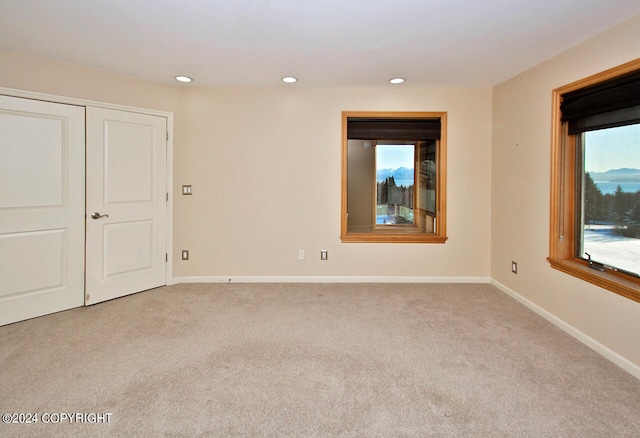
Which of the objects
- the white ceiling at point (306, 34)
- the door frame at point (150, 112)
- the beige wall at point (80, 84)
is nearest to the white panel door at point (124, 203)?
the door frame at point (150, 112)

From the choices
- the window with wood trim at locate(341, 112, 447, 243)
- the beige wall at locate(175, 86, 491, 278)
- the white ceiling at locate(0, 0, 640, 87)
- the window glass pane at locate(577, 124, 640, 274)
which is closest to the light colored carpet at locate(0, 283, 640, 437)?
the window glass pane at locate(577, 124, 640, 274)

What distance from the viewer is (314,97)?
4242 mm

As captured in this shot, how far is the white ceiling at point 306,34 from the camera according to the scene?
2.31m

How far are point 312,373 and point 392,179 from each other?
112 inches

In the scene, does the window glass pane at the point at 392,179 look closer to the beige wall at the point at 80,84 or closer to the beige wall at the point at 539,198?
the beige wall at the point at 539,198

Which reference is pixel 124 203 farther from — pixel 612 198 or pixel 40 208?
pixel 612 198

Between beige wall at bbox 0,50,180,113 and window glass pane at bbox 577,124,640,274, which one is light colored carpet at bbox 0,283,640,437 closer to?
window glass pane at bbox 577,124,640,274

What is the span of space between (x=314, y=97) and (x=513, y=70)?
2151mm

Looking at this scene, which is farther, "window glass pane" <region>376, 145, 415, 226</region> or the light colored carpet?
"window glass pane" <region>376, 145, 415, 226</region>

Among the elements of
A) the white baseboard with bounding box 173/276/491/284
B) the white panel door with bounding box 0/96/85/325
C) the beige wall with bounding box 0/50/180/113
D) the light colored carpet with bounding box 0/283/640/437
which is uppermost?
the beige wall with bounding box 0/50/180/113

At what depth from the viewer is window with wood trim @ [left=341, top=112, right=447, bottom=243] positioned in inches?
170

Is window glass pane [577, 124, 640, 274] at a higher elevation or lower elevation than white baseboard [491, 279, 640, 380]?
higher

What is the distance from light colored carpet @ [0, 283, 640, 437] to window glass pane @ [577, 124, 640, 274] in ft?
2.51

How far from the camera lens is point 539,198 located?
3.36 m
